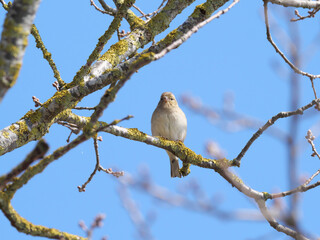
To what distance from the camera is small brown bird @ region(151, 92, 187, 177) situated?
7453 millimetres

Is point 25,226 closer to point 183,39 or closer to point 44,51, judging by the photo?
point 183,39

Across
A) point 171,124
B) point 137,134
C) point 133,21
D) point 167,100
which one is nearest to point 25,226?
point 137,134

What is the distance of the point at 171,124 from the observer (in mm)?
7473

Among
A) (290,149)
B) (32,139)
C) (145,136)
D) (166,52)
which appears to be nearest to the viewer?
(290,149)

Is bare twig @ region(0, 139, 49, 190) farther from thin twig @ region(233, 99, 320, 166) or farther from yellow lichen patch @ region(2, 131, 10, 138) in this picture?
thin twig @ region(233, 99, 320, 166)

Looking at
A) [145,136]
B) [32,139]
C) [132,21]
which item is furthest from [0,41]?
[132,21]

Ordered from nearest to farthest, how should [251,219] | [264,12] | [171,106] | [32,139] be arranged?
[251,219] → [264,12] → [32,139] → [171,106]

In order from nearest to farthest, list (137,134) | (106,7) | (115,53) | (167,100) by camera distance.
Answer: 1. (137,134)
2. (115,53)
3. (106,7)
4. (167,100)

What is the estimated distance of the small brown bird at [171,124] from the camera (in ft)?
24.5

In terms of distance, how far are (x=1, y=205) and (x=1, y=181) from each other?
284 millimetres

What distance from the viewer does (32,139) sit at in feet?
13.9

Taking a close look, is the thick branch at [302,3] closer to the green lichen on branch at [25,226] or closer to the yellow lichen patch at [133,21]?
the yellow lichen patch at [133,21]

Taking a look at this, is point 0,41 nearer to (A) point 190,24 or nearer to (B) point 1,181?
(B) point 1,181

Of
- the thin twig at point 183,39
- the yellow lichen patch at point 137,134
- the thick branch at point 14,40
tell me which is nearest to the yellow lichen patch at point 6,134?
the yellow lichen patch at point 137,134
